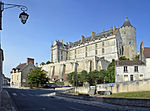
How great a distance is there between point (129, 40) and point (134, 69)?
50887 mm

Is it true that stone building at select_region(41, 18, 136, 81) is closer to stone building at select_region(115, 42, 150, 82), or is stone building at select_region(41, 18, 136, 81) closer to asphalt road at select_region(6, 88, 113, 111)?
stone building at select_region(115, 42, 150, 82)

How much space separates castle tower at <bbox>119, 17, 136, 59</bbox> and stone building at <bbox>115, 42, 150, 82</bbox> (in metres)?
45.1

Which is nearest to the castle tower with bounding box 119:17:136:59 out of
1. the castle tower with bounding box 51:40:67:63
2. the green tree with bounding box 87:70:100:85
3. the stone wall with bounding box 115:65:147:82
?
the castle tower with bounding box 51:40:67:63

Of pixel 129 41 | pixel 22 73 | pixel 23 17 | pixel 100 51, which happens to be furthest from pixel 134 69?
pixel 129 41

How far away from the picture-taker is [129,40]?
85.7 meters

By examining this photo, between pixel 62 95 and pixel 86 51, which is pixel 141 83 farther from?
pixel 86 51

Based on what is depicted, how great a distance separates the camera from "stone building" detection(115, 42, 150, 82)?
3619 cm

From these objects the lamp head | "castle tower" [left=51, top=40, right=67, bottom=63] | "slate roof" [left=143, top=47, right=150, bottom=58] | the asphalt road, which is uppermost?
"castle tower" [left=51, top=40, right=67, bottom=63]

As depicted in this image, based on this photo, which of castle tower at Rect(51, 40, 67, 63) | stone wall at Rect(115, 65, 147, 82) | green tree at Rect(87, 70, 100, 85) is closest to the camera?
stone wall at Rect(115, 65, 147, 82)

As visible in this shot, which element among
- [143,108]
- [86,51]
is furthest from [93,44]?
[143,108]

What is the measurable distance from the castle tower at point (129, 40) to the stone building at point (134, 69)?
45.1m

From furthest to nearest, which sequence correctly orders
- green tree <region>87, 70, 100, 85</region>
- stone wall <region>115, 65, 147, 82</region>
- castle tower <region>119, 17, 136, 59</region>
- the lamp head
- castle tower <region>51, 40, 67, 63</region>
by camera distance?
castle tower <region>51, 40, 67, 63</region> → castle tower <region>119, 17, 136, 59</region> → green tree <region>87, 70, 100, 85</region> → stone wall <region>115, 65, 147, 82</region> → the lamp head

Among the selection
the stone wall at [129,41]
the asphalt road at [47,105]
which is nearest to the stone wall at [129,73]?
the asphalt road at [47,105]

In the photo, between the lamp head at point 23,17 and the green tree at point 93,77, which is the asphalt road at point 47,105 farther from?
the green tree at point 93,77
